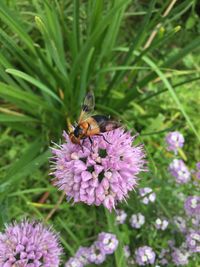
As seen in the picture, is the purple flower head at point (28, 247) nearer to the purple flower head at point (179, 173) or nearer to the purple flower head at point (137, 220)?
the purple flower head at point (137, 220)

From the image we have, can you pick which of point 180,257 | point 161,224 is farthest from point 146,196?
point 180,257

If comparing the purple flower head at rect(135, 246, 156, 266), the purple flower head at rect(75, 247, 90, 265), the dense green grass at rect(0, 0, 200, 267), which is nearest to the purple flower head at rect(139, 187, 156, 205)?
the dense green grass at rect(0, 0, 200, 267)

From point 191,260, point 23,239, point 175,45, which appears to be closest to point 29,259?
Answer: point 23,239

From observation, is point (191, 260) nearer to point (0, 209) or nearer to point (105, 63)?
point (0, 209)

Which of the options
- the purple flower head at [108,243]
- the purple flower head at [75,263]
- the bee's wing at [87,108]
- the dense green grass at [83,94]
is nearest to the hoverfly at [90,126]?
the bee's wing at [87,108]

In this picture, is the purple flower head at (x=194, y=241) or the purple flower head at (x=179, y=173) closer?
the purple flower head at (x=194, y=241)

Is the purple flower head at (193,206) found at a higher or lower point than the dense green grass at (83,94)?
lower

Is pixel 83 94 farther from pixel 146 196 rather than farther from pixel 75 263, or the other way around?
pixel 75 263
